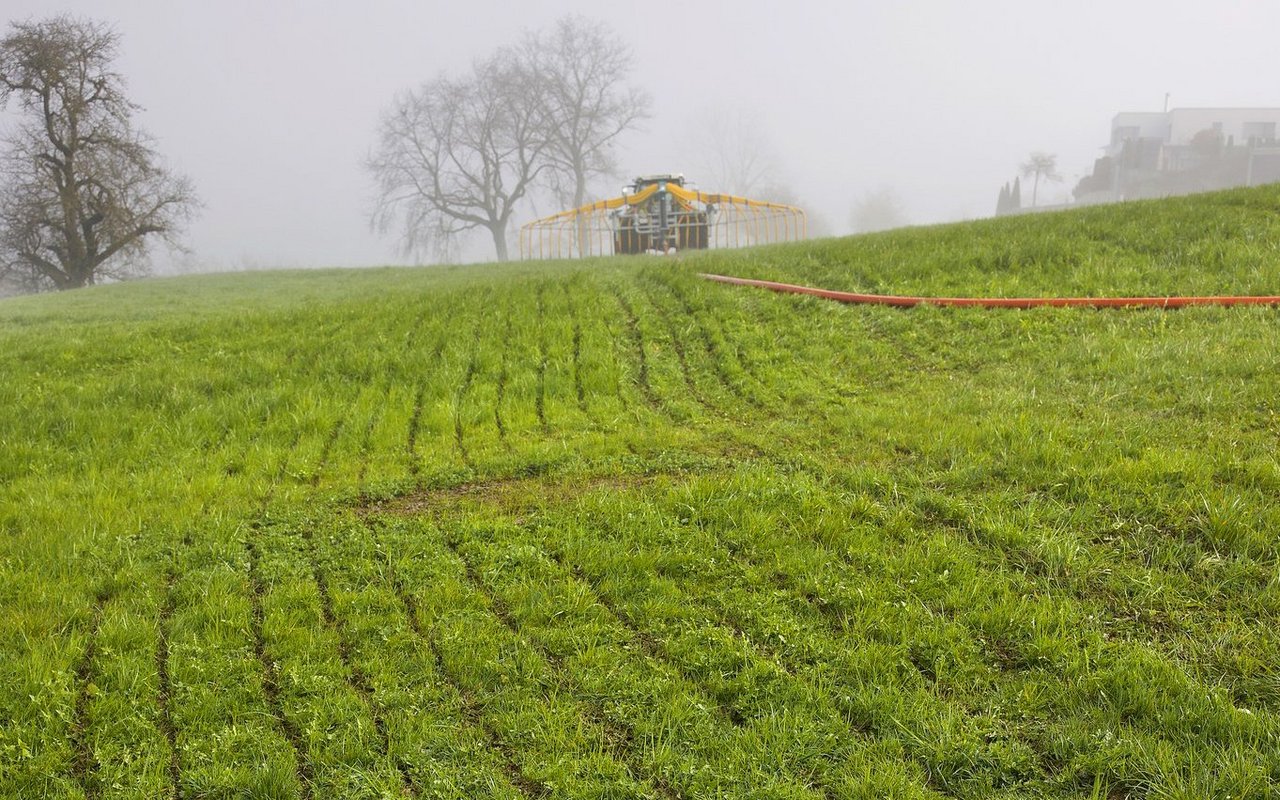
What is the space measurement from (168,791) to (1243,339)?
8.71 m

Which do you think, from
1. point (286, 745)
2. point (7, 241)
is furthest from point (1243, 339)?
point (7, 241)

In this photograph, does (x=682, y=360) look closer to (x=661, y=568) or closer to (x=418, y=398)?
(x=418, y=398)

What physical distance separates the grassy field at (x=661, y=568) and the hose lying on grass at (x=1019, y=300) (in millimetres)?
349

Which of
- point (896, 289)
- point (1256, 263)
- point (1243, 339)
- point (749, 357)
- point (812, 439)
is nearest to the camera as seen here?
point (812, 439)

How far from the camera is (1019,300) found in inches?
348

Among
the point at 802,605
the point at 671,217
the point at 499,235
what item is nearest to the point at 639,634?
the point at 802,605

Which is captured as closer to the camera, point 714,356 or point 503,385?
point 503,385

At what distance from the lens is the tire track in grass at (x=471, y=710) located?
272cm

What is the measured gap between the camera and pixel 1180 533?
3.96 meters

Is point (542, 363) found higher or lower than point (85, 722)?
higher

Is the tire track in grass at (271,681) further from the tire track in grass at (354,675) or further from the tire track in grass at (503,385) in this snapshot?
the tire track in grass at (503,385)

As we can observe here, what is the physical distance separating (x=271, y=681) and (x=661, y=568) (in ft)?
6.66

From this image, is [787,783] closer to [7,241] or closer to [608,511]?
[608,511]

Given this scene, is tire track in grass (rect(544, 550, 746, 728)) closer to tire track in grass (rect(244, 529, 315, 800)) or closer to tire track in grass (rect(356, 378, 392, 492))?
tire track in grass (rect(244, 529, 315, 800))
